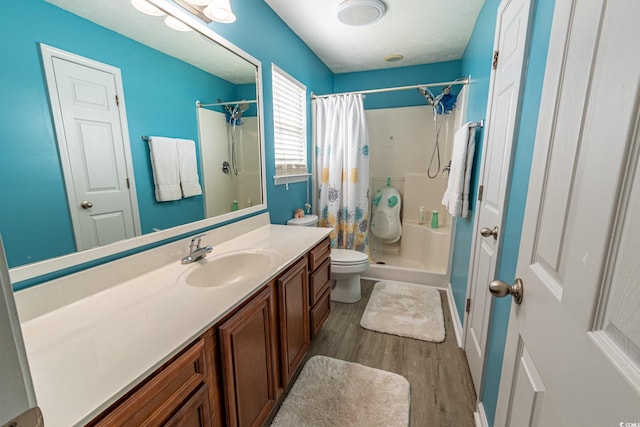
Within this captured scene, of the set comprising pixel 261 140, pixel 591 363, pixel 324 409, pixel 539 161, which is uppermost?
pixel 261 140

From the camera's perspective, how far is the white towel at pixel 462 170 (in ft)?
5.91

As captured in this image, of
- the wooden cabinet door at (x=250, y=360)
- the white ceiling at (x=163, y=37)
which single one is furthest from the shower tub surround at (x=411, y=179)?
the white ceiling at (x=163, y=37)

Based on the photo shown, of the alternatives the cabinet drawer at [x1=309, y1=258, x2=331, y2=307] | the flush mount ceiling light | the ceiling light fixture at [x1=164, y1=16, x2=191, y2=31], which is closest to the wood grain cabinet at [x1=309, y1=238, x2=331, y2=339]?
the cabinet drawer at [x1=309, y1=258, x2=331, y2=307]

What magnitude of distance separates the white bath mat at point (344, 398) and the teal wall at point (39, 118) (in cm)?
119

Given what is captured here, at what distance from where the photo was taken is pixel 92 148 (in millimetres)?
953

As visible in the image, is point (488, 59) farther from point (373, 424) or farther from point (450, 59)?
point (373, 424)

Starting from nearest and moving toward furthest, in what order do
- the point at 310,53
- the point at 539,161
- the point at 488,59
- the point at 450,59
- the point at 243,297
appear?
the point at 539,161, the point at 243,297, the point at 488,59, the point at 310,53, the point at 450,59

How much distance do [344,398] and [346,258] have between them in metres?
1.12

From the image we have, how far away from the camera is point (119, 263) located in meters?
1.05

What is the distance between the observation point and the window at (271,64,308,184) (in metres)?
2.14

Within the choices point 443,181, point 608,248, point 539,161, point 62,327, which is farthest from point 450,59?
point 62,327

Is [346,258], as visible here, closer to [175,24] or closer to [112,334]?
[112,334]

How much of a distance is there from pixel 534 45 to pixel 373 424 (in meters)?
1.80

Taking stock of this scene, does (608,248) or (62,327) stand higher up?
(608,248)
